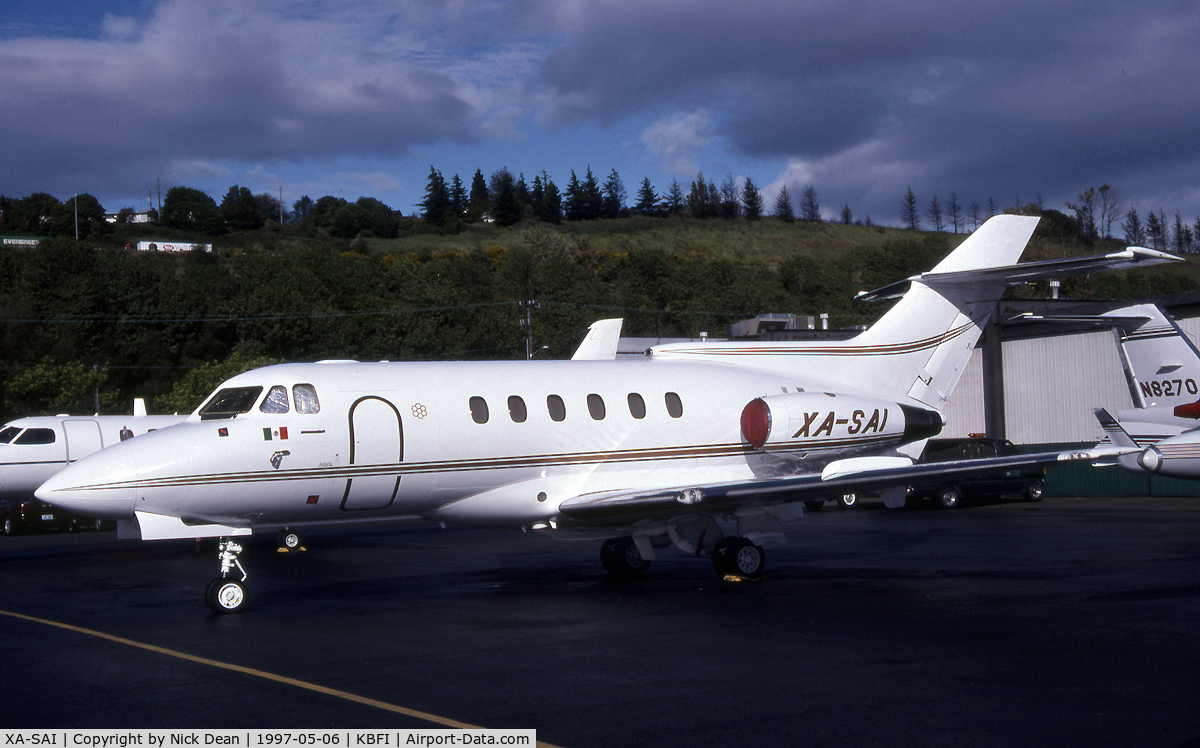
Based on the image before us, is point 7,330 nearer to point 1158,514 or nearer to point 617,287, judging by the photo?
point 617,287

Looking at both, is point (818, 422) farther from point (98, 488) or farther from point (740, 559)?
point (98, 488)

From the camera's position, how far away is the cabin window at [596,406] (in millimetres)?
14711

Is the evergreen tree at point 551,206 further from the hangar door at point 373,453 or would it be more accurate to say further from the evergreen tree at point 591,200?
the hangar door at point 373,453

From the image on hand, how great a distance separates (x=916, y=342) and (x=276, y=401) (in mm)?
9846

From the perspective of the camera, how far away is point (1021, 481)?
3325 centimetres

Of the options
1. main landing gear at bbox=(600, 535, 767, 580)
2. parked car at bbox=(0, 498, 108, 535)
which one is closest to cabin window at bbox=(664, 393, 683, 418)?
main landing gear at bbox=(600, 535, 767, 580)

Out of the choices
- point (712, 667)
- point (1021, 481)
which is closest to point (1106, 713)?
point (712, 667)

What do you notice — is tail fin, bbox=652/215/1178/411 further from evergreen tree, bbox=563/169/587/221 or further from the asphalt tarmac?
evergreen tree, bbox=563/169/587/221

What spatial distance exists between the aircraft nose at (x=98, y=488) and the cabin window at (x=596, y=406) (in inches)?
230

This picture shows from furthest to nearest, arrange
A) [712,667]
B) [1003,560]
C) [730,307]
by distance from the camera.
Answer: [730,307]
[1003,560]
[712,667]

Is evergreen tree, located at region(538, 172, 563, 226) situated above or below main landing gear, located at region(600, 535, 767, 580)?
above

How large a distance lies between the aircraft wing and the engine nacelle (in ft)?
4.84

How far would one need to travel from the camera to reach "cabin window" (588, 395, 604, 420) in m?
14.7

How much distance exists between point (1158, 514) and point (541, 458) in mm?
19071
